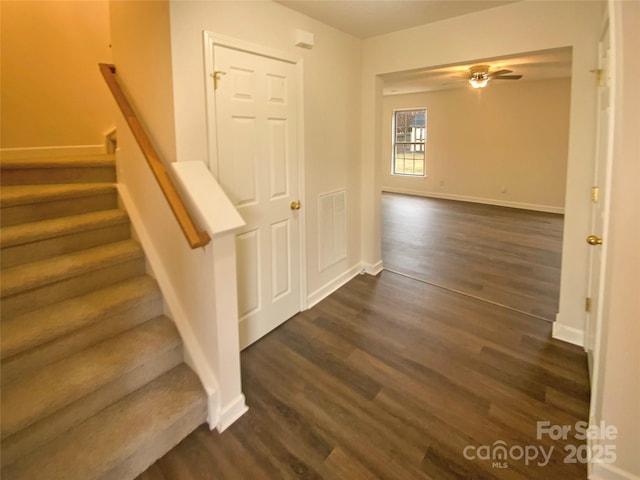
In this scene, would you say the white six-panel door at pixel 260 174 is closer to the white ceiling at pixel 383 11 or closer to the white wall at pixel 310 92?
the white wall at pixel 310 92

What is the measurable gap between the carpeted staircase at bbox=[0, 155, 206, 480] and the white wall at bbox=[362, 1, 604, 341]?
2552 millimetres

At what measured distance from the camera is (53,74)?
10.3ft

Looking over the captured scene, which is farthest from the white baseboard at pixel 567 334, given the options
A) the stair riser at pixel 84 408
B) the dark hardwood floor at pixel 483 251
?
the stair riser at pixel 84 408

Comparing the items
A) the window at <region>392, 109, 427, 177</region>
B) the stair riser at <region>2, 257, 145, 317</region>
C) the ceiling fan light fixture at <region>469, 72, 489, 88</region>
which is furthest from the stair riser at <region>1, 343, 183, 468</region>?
the window at <region>392, 109, 427, 177</region>

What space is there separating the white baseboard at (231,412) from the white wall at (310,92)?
4.27ft

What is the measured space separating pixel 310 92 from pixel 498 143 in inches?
228

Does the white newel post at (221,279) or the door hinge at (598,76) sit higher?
the door hinge at (598,76)

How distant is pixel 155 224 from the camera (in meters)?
2.16

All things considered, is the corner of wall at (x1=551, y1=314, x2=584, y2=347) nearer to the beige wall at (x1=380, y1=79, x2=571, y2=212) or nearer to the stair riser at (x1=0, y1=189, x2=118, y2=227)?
the stair riser at (x1=0, y1=189, x2=118, y2=227)

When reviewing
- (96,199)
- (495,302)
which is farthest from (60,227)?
(495,302)

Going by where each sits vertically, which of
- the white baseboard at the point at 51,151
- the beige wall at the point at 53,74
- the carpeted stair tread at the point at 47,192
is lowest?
the carpeted stair tread at the point at 47,192

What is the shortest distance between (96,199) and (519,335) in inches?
125

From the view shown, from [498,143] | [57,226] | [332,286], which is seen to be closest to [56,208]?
[57,226]

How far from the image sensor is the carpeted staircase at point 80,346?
4.88 ft
